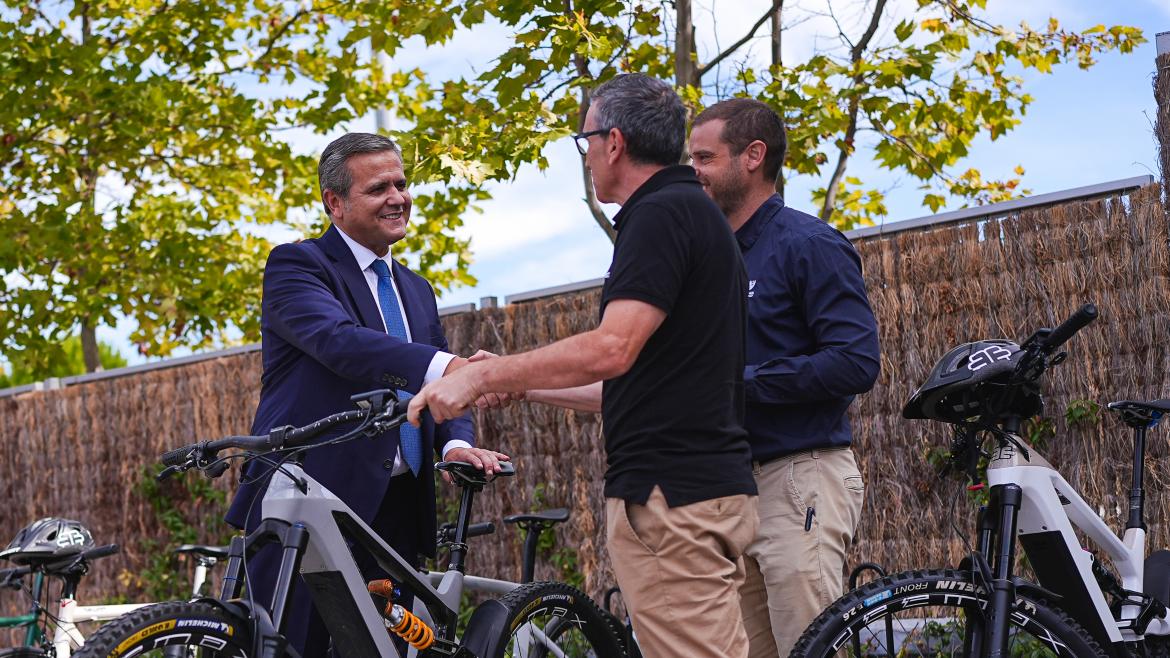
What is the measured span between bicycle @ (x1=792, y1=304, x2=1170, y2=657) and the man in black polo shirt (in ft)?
1.64

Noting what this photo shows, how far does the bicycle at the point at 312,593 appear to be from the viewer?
286 centimetres

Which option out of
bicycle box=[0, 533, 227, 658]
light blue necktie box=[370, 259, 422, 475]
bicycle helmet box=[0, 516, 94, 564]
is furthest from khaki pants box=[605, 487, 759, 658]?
bicycle helmet box=[0, 516, 94, 564]

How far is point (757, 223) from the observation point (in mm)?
3986

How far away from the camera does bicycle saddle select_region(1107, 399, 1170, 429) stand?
14.6ft

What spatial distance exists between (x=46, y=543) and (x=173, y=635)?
3.76m

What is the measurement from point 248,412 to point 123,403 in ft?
5.05

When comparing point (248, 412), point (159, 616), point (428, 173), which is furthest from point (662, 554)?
point (248, 412)

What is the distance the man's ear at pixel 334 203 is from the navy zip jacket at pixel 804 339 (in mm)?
1334

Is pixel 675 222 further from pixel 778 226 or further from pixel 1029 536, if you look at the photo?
pixel 1029 536

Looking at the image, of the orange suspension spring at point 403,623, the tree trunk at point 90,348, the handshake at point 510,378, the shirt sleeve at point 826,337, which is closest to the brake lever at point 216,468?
the handshake at point 510,378

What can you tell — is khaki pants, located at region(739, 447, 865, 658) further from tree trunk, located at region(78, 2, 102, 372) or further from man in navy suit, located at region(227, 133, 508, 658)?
tree trunk, located at region(78, 2, 102, 372)

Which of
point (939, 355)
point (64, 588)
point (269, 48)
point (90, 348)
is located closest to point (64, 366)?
point (90, 348)

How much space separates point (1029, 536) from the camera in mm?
3877

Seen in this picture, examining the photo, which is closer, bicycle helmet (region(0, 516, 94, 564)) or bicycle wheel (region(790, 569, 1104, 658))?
bicycle wheel (region(790, 569, 1104, 658))
